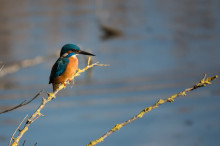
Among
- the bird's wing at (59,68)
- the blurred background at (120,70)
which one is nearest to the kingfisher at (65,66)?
the bird's wing at (59,68)

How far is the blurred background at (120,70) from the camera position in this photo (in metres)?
6.55

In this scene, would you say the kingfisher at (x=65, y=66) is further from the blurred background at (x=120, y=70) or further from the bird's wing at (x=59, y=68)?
the blurred background at (x=120, y=70)

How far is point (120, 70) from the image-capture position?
32.7ft

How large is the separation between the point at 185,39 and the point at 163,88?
4.96 meters

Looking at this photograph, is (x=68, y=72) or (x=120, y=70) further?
(x=120, y=70)

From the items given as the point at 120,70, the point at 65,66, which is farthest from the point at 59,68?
the point at 120,70

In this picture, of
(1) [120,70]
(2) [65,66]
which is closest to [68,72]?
(2) [65,66]

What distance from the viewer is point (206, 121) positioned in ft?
22.4

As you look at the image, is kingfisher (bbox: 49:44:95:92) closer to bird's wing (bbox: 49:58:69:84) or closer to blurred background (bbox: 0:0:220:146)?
bird's wing (bbox: 49:58:69:84)

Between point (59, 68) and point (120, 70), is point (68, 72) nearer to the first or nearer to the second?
point (59, 68)

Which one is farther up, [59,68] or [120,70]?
[120,70]

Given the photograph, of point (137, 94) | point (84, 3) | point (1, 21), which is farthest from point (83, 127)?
point (84, 3)

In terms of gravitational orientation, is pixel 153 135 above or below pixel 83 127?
below

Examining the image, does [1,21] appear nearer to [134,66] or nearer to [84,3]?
[84,3]
